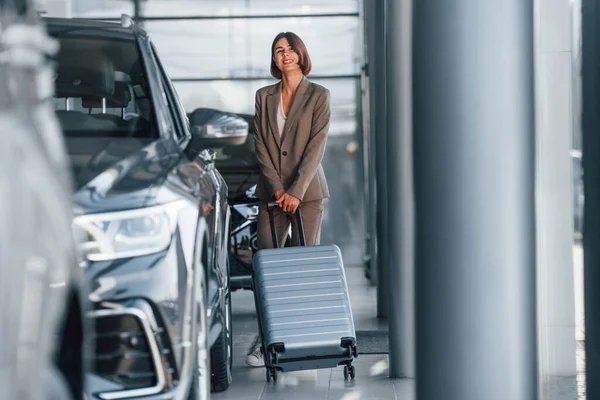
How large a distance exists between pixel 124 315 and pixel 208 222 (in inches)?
42.2

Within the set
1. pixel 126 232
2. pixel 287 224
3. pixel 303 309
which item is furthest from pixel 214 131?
pixel 287 224

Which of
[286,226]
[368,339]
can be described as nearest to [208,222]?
[286,226]

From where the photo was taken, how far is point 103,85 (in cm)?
510

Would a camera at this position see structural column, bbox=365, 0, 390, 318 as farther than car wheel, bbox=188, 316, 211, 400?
Yes

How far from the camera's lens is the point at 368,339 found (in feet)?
26.9

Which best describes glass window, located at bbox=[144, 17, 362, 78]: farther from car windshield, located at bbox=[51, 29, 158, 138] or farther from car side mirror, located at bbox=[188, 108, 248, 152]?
car side mirror, located at bbox=[188, 108, 248, 152]

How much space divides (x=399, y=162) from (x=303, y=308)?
129 cm

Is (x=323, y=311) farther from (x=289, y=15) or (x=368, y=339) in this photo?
(x=289, y=15)

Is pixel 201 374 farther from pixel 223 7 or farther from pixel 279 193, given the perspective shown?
pixel 223 7

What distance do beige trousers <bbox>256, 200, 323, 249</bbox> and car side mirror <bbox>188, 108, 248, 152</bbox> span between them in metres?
2.45

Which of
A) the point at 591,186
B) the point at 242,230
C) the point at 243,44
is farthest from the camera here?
the point at 243,44

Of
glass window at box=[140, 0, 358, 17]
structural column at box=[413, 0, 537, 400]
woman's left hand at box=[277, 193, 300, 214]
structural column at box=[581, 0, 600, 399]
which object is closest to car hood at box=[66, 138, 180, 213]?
structural column at box=[413, 0, 537, 400]

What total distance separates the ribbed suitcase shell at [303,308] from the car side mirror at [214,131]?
1.71 m

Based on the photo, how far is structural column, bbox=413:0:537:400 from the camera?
3635mm
